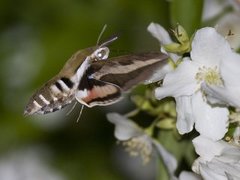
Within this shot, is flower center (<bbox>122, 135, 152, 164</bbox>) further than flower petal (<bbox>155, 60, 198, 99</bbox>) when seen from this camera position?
Yes

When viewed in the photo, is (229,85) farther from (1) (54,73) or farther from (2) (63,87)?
(1) (54,73)

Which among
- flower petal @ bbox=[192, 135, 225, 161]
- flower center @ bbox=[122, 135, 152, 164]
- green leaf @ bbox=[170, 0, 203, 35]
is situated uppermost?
green leaf @ bbox=[170, 0, 203, 35]

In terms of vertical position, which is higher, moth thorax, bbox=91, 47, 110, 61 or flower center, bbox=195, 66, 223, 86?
moth thorax, bbox=91, 47, 110, 61

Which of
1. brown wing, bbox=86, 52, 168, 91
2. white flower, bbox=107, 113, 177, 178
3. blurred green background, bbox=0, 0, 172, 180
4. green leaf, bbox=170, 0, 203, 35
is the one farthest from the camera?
blurred green background, bbox=0, 0, 172, 180

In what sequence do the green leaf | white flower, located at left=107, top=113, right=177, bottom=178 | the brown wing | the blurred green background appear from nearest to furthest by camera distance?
the brown wing < the green leaf < white flower, located at left=107, top=113, right=177, bottom=178 < the blurred green background

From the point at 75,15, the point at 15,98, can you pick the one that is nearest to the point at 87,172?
the point at 15,98

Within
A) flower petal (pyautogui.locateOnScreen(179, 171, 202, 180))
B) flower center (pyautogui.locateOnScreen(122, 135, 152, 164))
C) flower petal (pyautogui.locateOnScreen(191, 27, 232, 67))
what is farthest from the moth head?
flower center (pyautogui.locateOnScreen(122, 135, 152, 164))

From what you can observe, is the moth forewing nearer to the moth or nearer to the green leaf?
the moth

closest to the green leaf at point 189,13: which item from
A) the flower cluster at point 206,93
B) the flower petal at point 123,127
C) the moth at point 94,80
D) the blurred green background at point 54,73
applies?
the flower cluster at point 206,93
